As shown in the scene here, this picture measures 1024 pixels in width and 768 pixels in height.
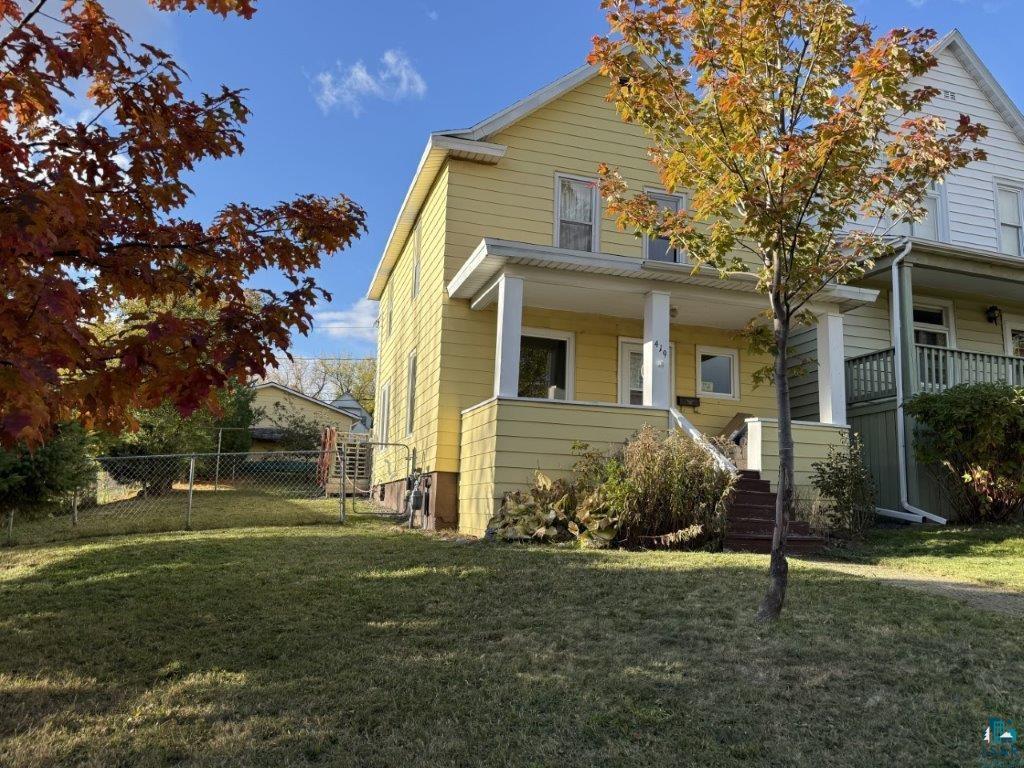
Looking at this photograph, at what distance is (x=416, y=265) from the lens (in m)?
15.0

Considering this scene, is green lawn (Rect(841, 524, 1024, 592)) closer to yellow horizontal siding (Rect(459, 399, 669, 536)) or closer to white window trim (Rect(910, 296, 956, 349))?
yellow horizontal siding (Rect(459, 399, 669, 536))

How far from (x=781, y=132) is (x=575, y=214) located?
7.72 meters

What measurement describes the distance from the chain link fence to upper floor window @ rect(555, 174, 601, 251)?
5210 millimetres

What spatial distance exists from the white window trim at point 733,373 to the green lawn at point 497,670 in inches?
248

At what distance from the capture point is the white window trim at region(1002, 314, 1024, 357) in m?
14.9

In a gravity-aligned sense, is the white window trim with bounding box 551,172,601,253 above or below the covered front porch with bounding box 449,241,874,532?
above

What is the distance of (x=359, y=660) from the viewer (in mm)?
4352

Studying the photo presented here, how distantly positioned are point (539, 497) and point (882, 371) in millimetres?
6936

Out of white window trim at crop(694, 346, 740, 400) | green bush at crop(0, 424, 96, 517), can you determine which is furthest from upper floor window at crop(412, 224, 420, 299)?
green bush at crop(0, 424, 96, 517)

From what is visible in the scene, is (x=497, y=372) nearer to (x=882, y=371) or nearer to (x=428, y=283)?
(x=428, y=283)

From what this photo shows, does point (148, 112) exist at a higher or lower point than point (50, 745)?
higher

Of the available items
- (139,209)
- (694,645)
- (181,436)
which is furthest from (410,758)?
(181,436)

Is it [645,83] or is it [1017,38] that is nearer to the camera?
[645,83]

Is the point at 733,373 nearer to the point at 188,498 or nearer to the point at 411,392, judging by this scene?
the point at 411,392
